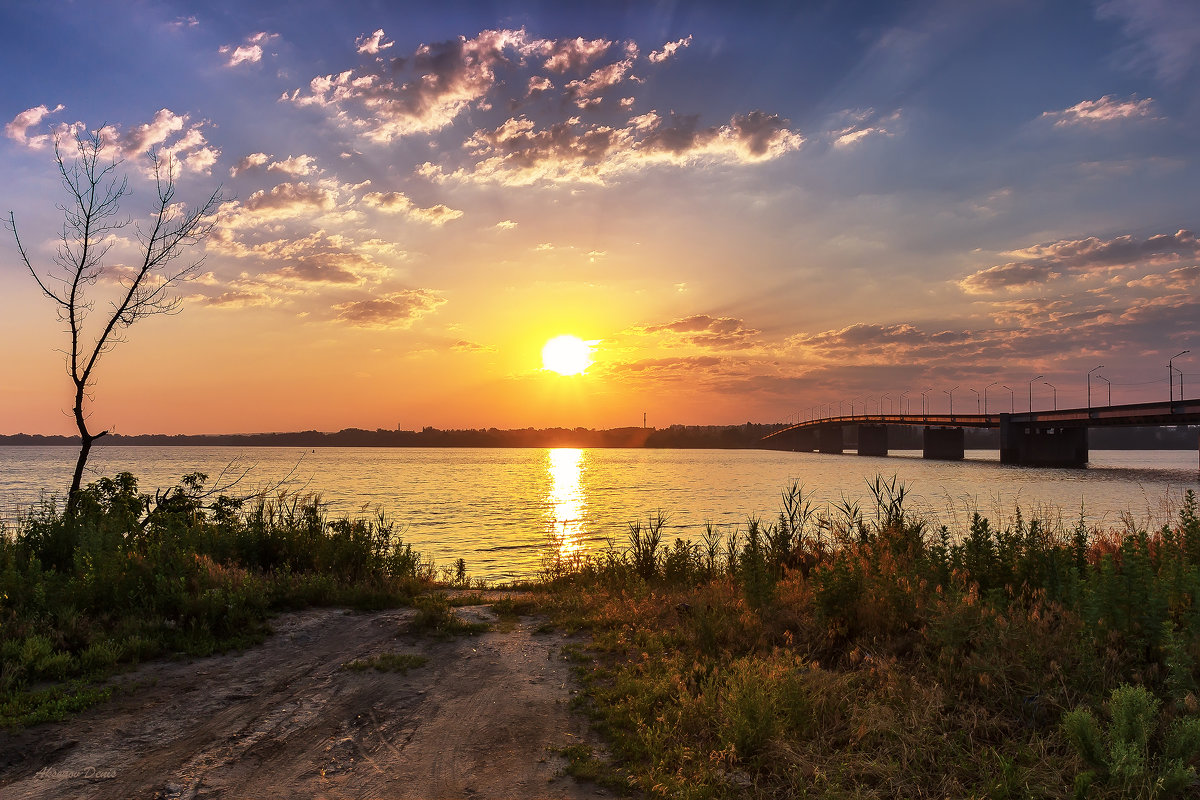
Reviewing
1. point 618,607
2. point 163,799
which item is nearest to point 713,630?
point 618,607

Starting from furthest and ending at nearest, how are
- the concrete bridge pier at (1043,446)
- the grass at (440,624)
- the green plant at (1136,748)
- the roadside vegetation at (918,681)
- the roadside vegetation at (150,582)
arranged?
the concrete bridge pier at (1043,446), the grass at (440,624), the roadside vegetation at (150,582), the roadside vegetation at (918,681), the green plant at (1136,748)

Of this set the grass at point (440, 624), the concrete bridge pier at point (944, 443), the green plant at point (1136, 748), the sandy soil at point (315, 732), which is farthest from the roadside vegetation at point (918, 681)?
the concrete bridge pier at point (944, 443)

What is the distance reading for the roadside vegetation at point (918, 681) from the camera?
18.6ft

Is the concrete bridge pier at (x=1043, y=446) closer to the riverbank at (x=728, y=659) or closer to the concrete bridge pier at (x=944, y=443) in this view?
the concrete bridge pier at (x=944, y=443)

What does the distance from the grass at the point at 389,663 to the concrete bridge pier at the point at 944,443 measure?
183m

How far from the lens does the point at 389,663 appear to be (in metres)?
9.09

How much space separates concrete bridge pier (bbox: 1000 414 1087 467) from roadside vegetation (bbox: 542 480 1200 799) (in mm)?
140009

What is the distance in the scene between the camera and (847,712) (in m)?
6.81

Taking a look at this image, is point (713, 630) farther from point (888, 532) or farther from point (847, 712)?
point (888, 532)

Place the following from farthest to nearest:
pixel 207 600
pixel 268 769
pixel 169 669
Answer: pixel 207 600, pixel 169 669, pixel 268 769

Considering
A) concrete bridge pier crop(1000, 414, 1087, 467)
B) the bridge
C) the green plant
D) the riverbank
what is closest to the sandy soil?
the riverbank

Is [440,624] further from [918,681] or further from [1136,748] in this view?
[1136,748]

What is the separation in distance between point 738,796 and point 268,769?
457 centimetres

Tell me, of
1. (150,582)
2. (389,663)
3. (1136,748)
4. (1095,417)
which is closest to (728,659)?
(1136,748)
